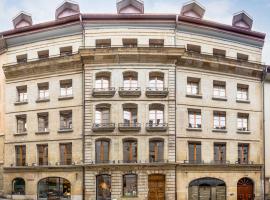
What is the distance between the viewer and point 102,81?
36281mm

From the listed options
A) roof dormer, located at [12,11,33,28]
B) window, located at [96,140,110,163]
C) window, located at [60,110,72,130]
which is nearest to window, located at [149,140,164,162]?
window, located at [96,140,110,163]

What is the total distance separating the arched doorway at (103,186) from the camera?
3447 cm

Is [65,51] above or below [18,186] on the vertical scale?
above

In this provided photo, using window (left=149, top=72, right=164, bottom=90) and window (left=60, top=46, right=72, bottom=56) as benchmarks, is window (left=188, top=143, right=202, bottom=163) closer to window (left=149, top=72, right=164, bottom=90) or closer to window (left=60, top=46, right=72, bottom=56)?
window (left=149, top=72, right=164, bottom=90)

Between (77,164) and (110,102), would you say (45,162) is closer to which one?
(77,164)

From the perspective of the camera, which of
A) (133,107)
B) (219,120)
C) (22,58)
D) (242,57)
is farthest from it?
(242,57)

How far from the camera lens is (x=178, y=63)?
36.6 m

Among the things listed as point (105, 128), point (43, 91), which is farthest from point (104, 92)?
point (43, 91)

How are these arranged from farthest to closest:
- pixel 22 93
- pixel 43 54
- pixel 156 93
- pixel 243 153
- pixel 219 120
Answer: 1. pixel 22 93
2. pixel 43 54
3. pixel 243 153
4. pixel 219 120
5. pixel 156 93

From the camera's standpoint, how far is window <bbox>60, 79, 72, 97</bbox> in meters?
37.5

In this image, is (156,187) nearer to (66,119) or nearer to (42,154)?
(66,119)

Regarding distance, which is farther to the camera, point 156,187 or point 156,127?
point 156,127

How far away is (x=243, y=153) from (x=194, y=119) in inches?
259

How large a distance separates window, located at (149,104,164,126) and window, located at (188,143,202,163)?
3.93 m
